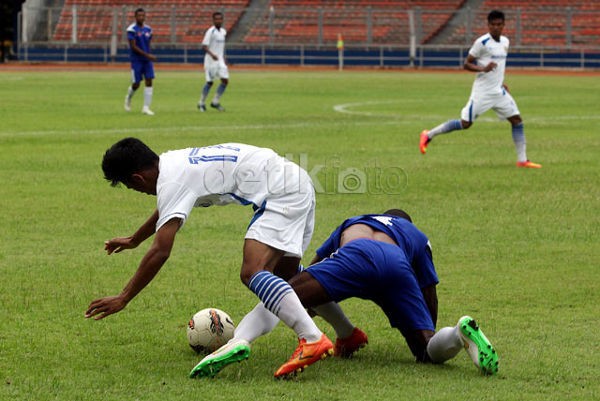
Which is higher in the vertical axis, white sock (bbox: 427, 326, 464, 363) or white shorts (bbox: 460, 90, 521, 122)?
white shorts (bbox: 460, 90, 521, 122)

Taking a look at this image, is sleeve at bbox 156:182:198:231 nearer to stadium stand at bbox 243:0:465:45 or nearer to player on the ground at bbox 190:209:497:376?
player on the ground at bbox 190:209:497:376

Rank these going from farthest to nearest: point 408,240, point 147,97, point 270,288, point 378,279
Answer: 1. point 147,97
2. point 408,240
3. point 378,279
4. point 270,288

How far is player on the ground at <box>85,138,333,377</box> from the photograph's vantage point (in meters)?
5.86

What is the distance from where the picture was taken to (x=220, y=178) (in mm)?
6148

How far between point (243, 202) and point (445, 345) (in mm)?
1350

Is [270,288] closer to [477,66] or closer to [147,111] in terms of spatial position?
[477,66]

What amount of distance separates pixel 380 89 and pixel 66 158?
734 inches

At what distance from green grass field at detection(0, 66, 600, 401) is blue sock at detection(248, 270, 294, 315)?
40 cm

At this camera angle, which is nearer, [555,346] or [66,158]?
[555,346]

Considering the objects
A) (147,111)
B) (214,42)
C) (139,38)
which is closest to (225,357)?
(147,111)

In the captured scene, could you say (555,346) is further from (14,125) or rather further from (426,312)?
(14,125)

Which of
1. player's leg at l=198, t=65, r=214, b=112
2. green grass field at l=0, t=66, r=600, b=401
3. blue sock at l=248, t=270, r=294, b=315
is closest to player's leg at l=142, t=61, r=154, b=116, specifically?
green grass field at l=0, t=66, r=600, b=401

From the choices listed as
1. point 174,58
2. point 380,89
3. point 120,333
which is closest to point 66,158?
point 120,333

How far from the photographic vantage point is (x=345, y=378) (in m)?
5.98
